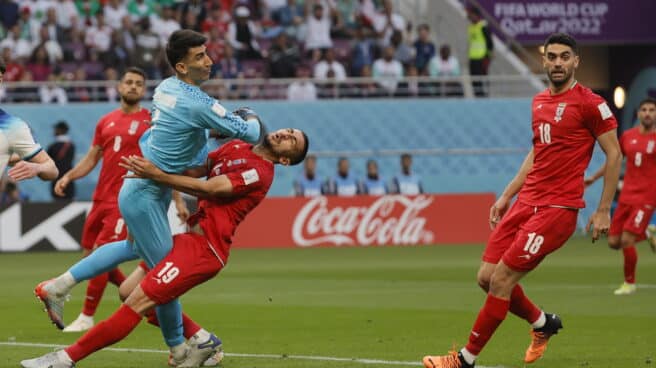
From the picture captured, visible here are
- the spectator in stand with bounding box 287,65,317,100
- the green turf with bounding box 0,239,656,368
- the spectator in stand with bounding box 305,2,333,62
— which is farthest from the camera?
the spectator in stand with bounding box 305,2,333,62

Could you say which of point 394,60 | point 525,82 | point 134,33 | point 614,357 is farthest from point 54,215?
point 614,357

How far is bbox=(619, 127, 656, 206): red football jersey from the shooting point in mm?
17594

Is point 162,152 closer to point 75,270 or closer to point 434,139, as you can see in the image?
point 75,270

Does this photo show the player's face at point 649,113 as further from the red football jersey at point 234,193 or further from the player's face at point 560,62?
the red football jersey at point 234,193

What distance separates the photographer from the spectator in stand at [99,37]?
2970 centimetres

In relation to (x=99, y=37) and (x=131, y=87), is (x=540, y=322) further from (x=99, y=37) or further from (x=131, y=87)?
(x=99, y=37)

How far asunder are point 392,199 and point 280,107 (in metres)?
4.30

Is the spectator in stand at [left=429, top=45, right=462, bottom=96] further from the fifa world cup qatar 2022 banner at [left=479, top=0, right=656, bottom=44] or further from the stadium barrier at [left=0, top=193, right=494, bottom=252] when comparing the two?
the stadium barrier at [left=0, top=193, right=494, bottom=252]

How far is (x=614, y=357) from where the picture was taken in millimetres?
10500

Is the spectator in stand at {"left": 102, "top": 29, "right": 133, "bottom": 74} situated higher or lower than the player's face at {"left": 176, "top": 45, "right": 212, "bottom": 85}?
lower

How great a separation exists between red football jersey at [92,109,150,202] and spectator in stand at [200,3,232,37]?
55.8 feet

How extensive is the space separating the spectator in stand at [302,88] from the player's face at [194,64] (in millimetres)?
21532

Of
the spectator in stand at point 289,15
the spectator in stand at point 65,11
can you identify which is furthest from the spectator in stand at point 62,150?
the spectator in stand at point 289,15

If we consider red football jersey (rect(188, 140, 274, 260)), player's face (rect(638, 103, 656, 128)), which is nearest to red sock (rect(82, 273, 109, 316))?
red football jersey (rect(188, 140, 274, 260))
